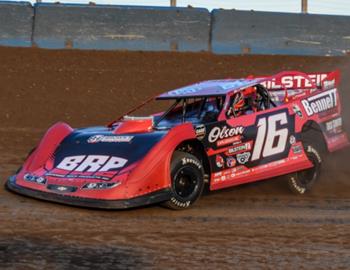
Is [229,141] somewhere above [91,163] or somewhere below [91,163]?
above

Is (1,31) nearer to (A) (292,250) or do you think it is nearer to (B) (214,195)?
(B) (214,195)

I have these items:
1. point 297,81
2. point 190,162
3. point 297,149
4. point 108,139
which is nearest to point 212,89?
point 297,149

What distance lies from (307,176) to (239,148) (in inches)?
46.9

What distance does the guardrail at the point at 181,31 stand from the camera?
1655cm

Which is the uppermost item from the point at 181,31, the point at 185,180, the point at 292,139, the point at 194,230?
the point at 181,31

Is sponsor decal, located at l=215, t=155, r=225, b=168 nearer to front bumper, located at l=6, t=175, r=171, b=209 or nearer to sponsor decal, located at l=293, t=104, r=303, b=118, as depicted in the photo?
front bumper, located at l=6, t=175, r=171, b=209

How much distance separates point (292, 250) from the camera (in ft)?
18.7

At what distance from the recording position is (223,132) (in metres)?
7.74

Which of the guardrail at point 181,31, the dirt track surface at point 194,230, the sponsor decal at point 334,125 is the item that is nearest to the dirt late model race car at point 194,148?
the sponsor decal at point 334,125

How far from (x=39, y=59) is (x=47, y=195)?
9.65 meters

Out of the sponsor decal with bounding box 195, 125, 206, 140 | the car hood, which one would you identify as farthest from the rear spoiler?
the car hood

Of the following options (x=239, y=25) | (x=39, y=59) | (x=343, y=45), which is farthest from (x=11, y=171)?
(x=343, y=45)

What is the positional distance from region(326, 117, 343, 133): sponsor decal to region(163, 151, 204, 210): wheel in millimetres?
2301

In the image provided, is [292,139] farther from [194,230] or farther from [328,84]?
[194,230]
